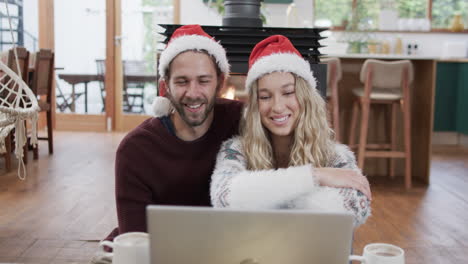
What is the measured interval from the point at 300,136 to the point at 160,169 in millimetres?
437

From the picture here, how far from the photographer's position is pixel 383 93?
385 centimetres

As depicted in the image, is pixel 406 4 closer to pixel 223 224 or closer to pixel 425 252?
pixel 425 252

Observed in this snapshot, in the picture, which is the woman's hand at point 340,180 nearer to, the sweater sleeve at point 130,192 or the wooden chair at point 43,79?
the sweater sleeve at point 130,192

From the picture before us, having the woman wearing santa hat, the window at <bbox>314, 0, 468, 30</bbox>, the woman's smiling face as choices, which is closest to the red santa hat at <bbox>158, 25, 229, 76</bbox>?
the woman wearing santa hat

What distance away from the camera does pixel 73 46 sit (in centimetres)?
653

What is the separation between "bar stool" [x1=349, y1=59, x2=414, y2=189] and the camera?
3.74m

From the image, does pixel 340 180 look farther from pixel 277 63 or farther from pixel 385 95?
pixel 385 95

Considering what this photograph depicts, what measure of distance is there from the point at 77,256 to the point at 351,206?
153cm

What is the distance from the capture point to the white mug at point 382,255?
2.79 ft

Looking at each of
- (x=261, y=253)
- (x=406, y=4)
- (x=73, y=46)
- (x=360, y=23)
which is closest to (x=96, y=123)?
(x=73, y=46)

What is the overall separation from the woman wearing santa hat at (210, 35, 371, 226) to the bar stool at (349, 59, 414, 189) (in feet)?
7.48

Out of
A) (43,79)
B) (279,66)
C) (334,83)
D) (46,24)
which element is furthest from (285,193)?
(46,24)

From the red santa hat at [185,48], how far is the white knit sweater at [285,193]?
1.43 feet

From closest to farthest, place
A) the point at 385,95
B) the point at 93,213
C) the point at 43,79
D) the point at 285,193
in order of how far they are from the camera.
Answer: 1. the point at 285,193
2. the point at 93,213
3. the point at 385,95
4. the point at 43,79
